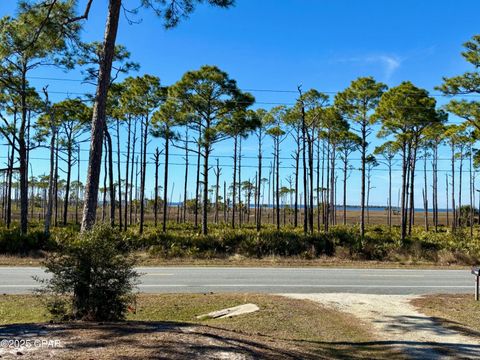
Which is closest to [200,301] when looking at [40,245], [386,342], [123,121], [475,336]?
[386,342]

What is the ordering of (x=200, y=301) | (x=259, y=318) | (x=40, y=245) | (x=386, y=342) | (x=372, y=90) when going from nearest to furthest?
1. (x=386, y=342)
2. (x=259, y=318)
3. (x=200, y=301)
4. (x=40, y=245)
5. (x=372, y=90)

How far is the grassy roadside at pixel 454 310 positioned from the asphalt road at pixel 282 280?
1492 mm

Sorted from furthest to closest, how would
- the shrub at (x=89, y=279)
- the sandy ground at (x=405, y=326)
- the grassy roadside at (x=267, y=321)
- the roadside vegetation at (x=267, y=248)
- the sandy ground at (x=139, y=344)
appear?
the roadside vegetation at (x=267, y=248) → the shrub at (x=89, y=279) → the sandy ground at (x=405, y=326) → the grassy roadside at (x=267, y=321) → the sandy ground at (x=139, y=344)

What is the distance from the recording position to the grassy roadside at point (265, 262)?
60.5 ft

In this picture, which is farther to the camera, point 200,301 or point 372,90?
point 372,90

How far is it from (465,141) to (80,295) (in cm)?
3920

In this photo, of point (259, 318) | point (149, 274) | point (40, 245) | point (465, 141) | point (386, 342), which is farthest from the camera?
point (465, 141)

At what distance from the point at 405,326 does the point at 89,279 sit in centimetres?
557

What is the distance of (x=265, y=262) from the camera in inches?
781

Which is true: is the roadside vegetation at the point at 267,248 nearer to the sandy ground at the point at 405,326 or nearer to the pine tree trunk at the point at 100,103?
the sandy ground at the point at 405,326

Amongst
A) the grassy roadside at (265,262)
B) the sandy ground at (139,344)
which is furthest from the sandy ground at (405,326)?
the grassy roadside at (265,262)

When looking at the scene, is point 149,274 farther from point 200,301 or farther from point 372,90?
point 372,90

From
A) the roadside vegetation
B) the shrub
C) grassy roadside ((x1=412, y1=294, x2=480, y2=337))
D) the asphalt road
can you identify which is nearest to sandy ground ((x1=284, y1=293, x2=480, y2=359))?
grassy roadside ((x1=412, y1=294, x2=480, y2=337))

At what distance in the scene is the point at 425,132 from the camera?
104ft
